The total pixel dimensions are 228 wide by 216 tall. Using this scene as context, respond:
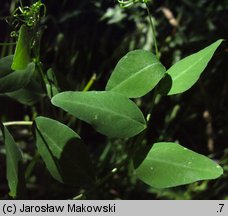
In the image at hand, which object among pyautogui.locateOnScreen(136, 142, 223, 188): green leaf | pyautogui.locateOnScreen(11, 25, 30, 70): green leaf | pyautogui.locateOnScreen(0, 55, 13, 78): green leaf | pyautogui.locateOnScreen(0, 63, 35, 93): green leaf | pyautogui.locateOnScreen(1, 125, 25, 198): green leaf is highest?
pyautogui.locateOnScreen(11, 25, 30, 70): green leaf

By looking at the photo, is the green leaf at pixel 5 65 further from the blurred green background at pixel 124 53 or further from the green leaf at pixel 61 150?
the blurred green background at pixel 124 53

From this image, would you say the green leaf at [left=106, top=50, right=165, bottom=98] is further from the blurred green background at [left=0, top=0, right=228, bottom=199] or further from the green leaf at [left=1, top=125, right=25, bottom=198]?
the blurred green background at [left=0, top=0, right=228, bottom=199]

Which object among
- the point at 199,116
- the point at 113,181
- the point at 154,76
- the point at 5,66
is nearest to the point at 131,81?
the point at 154,76

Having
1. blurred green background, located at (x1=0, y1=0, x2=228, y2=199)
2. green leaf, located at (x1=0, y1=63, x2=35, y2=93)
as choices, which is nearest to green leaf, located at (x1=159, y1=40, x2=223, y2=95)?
green leaf, located at (x1=0, y1=63, x2=35, y2=93)

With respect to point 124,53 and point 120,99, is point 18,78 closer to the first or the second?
point 120,99

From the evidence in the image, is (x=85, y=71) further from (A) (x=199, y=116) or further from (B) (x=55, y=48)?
(A) (x=199, y=116)

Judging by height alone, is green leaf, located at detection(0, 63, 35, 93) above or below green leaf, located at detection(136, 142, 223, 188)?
above
